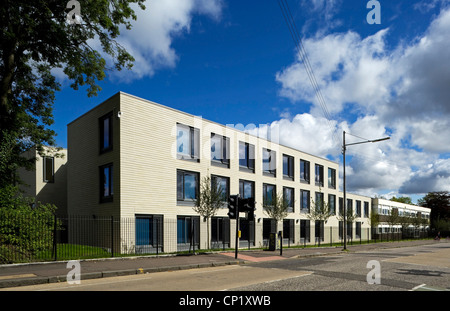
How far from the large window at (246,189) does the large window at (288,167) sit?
6.37m

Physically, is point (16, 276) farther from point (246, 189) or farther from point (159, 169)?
point (246, 189)

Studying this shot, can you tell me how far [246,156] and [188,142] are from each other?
7.79 m

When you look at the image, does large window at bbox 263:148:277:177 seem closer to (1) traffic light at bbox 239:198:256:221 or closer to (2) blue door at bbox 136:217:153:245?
(2) blue door at bbox 136:217:153:245

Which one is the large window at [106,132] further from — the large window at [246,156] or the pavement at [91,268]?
the large window at [246,156]

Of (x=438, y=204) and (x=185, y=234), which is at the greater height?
(x=185, y=234)

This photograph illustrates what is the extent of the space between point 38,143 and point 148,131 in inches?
260

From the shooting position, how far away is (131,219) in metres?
21.0

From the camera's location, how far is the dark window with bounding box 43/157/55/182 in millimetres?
29922

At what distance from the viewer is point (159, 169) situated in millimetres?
23078

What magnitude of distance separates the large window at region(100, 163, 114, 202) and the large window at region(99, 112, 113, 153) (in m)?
1.25

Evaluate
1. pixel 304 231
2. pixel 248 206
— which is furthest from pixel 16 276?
pixel 304 231

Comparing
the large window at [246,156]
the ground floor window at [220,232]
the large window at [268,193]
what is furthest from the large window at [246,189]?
the ground floor window at [220,232]

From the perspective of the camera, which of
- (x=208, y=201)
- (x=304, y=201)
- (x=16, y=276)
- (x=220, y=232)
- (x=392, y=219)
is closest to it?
(x=16, y=276)
